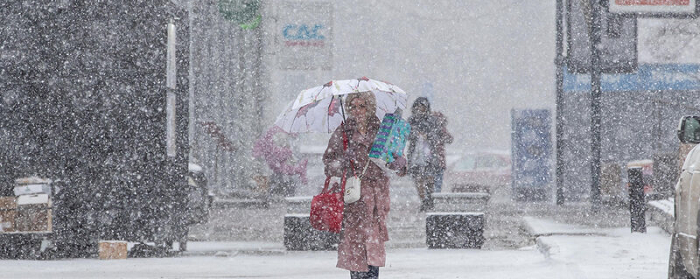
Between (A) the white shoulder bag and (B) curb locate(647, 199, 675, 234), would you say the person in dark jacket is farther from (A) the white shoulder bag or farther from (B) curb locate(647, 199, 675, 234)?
(A) the white shoulder bag

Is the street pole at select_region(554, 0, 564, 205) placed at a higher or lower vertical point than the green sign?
lower

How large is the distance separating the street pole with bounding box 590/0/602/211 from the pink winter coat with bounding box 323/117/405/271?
28.5ft

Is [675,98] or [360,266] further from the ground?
[675,98]

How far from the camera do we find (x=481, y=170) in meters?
26.7

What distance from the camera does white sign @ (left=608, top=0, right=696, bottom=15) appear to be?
47.1ft

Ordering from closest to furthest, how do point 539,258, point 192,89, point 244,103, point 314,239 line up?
point 539,258 < point 314,239 < point 192,89 < point 244,103

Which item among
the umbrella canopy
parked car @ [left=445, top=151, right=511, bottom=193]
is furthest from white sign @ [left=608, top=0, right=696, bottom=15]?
parked car @ [left=445, top=151, right=511, bottom=193]

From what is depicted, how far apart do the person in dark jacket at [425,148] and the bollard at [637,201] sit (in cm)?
411

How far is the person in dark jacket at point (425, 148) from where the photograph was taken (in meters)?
15.4

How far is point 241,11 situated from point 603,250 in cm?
1375

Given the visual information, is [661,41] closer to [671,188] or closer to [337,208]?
[671,188]

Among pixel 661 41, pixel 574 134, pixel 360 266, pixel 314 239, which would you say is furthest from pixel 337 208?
pixel 661 41

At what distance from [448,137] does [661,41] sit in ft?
61.0

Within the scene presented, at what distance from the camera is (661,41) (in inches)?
1252
